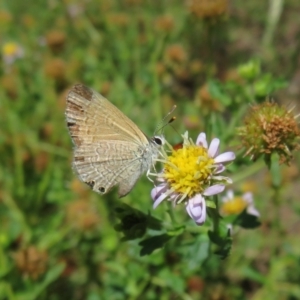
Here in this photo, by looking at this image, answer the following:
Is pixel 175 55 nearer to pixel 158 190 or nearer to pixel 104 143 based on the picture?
pixel 104 143

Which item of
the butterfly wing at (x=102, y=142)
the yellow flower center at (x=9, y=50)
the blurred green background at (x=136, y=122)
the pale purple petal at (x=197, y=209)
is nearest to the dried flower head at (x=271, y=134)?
the blurred green background at (x=136, y=122)

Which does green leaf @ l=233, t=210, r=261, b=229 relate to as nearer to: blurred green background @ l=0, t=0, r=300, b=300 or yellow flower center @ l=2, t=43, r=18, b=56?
blurred green background @ l=0, t=0, r=300, b=300

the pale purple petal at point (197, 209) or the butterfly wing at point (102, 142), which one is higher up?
the butterfly wing at point (102, 142)

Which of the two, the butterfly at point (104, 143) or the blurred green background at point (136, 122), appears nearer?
the butterfly at point (104, 143)

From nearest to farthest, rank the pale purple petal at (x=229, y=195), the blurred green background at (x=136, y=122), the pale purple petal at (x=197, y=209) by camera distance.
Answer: the pale purple petal at (x=197, y=209) < the pale purple petal at (x=229, y=195) < the blurred green background at (x=136, y=122)

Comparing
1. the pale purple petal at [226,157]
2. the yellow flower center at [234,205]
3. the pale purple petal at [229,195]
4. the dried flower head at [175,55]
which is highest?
the pale purple petal at [226,157]

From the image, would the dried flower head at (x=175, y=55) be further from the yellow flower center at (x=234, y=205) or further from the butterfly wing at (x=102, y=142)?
the butterfly wing at (x=102, y=142)

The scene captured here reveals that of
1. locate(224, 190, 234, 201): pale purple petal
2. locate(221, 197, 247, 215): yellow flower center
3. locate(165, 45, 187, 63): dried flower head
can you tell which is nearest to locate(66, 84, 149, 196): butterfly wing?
locate(224, 190, 234, 201): pale purple petal
